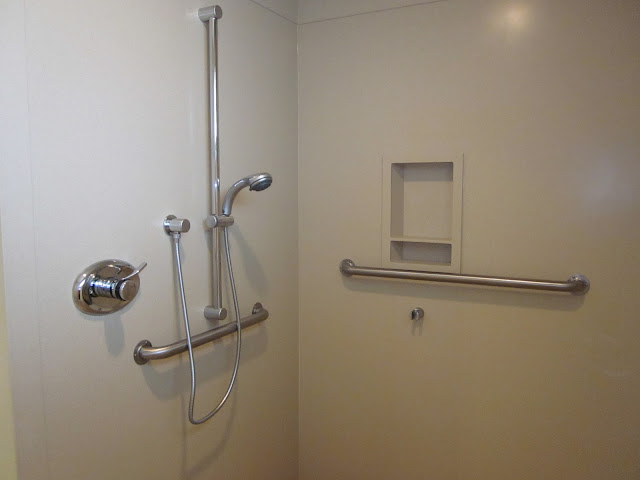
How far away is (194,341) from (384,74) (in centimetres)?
114

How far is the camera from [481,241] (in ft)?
5.50

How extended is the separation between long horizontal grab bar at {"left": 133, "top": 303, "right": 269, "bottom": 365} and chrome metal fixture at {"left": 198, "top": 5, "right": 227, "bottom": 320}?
0.06 m

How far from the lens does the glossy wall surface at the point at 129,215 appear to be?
→ 102cm

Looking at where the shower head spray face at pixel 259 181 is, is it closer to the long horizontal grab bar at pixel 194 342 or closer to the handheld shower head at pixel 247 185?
the handheld shower head at pixel 247 185

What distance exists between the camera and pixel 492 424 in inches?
66.7

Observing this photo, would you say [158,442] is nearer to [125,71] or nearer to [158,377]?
[158,377]

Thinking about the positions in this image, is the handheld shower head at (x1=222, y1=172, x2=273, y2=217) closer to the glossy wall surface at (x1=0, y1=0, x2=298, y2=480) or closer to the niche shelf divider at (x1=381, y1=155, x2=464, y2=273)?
the glossy wall surface at (x1=0, y1=0, x2=298, y2=480)

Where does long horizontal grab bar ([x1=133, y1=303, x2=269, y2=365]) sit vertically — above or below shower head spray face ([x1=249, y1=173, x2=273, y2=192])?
below

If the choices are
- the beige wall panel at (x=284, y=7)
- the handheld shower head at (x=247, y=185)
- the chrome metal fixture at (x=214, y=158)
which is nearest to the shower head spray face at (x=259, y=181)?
the handheld shower head at (x=247, y=185)

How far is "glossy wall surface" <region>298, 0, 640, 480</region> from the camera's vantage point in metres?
1.51

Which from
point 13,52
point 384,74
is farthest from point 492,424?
point 13,52

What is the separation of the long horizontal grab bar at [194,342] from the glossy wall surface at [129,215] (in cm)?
3

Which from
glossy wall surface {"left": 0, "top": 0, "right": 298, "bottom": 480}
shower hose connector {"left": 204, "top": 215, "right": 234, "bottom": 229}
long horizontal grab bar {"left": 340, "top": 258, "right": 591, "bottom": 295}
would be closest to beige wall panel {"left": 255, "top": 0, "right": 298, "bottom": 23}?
glossy wall surface {"left": 0, "top": 0, "right": 298, "bottom": 480}

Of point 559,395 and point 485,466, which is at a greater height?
point 559,395
